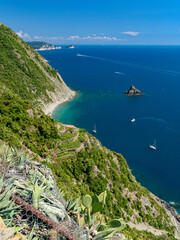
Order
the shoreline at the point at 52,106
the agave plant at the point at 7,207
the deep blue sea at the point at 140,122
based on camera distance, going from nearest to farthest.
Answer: the agave plant at the point at 7,207, the deep blue sea at the point at 140,122, the shoreline at the point at 52,106

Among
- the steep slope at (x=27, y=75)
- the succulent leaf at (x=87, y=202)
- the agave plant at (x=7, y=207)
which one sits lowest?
the succulent leaf at (x=87, y=202)

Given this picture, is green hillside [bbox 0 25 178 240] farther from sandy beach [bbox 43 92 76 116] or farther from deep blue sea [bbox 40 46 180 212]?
sandy beach [bbox 43 92 76 116]

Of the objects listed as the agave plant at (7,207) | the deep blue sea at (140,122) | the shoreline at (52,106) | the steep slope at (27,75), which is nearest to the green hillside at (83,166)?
the deep blue sea at (140,122)

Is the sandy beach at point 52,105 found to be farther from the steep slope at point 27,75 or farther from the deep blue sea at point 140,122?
the deep blue sea at point 140,122

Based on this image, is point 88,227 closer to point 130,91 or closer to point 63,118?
point 63,118

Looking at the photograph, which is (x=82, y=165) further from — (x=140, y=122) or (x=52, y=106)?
(x=52, y=106)

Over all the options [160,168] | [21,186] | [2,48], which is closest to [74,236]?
[21,186]

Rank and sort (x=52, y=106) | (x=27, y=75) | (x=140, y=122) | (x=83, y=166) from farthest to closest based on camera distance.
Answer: (x=52, y=106)
(x=27, y=75)
(x=140, y=122)
(x=83, y=166)

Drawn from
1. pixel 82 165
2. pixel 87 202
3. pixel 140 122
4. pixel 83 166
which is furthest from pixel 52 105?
pixel 87 202
